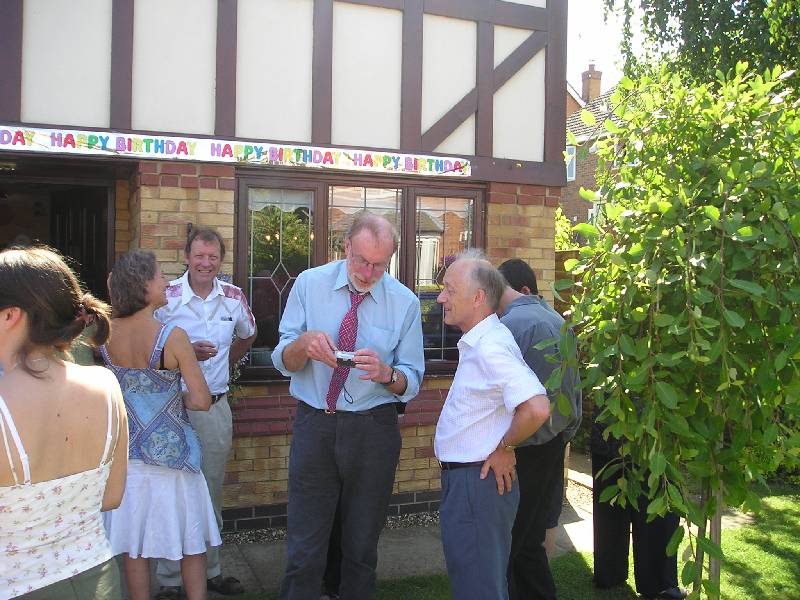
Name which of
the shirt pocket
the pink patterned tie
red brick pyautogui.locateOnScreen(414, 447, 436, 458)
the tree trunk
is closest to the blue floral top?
the pink patterned tie

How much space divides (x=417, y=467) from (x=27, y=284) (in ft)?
14.2

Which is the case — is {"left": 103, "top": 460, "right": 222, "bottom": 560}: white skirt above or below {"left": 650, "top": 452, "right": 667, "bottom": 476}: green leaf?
below

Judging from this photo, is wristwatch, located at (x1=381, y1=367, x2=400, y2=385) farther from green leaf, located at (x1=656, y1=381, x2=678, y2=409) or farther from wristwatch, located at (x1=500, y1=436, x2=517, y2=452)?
green leaf, located at (x1=656, y1=381, x2=678, y2=409)

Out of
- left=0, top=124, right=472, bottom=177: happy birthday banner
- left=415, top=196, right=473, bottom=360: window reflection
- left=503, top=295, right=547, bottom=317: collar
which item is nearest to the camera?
left=503, top=295, right=547, bottom=317: collar

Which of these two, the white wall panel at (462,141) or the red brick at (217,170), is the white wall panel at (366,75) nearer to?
the white wall panel at (462,141)

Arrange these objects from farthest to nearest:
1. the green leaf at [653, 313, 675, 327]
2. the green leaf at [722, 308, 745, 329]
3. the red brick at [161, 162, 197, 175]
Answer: the red brick at [161, 162, 197, 175], the green leaf at [653, 313, 675, 327], the green leaf at [722, 308, 745, 329]

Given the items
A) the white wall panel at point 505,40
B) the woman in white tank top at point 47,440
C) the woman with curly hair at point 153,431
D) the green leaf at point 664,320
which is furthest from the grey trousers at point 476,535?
the white wall panel at point 505,40

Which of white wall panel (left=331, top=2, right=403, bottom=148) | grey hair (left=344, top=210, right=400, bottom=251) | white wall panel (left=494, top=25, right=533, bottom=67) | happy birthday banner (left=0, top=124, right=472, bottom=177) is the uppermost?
white wall panel (left=494, top=25, right=533, bottom=67)

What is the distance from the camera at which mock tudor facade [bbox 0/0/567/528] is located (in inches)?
197

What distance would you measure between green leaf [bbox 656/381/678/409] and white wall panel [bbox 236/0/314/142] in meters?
3.57

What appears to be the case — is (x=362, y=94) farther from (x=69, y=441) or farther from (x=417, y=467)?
(x=69, y=441)

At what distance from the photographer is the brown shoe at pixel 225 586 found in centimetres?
457

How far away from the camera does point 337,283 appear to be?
12.9 feet

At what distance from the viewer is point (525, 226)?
6.25 metres
